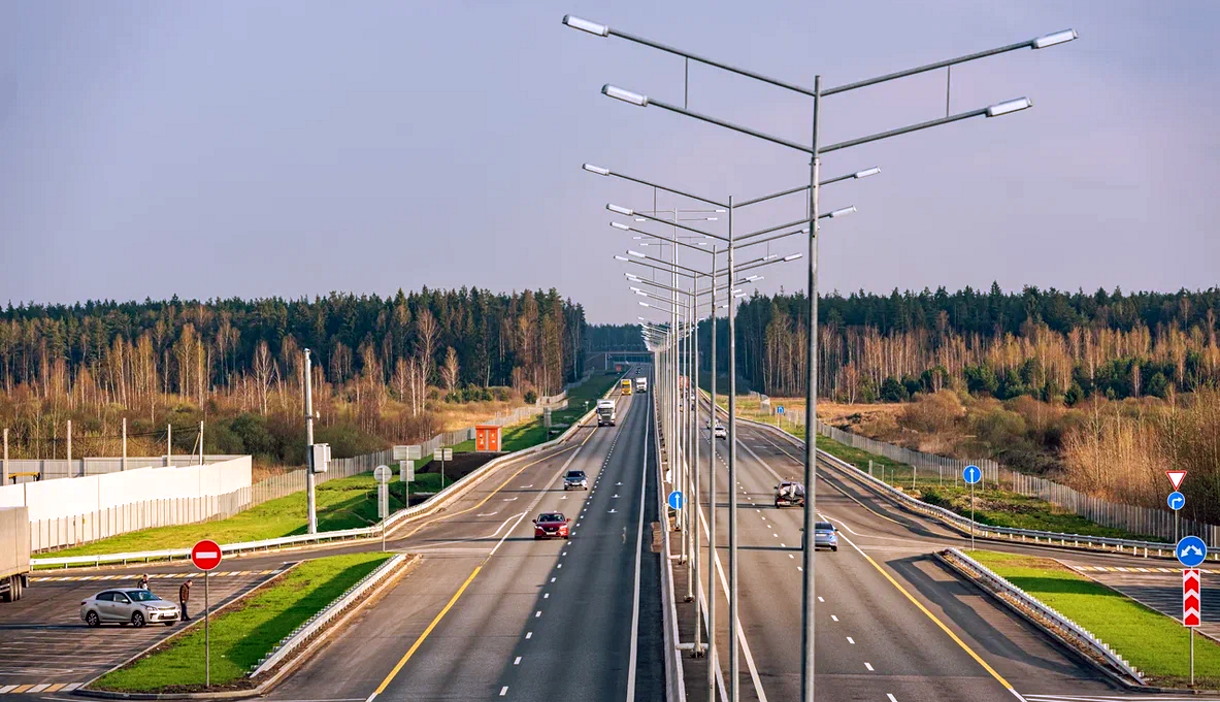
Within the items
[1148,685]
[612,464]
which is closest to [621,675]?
[1148,685]

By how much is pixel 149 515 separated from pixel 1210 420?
58.4 meters

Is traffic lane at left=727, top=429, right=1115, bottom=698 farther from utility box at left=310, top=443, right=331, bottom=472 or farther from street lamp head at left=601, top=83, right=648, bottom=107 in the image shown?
utility box at left=310, top=443, right=331, bottom=472

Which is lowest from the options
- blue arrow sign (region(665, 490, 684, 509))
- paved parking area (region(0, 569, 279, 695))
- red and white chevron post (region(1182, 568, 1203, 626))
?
paved parking area (region(0, 569, 279, 695))

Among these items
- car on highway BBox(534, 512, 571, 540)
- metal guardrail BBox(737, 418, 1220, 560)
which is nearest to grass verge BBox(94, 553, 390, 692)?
car on highway BBox(534, 512, 571, 540)

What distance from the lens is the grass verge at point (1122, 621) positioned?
37.2 metres

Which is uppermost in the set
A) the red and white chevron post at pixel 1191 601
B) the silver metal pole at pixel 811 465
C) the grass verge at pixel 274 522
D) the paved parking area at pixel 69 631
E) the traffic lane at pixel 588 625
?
the silver metal pole at pixel 811 465

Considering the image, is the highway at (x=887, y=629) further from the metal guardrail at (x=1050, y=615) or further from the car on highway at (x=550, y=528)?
the car on highway at (x=550, y=528)

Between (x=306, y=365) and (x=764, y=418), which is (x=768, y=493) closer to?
(x=306, y=365)

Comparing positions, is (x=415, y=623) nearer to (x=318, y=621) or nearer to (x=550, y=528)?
(x=318, y=621)

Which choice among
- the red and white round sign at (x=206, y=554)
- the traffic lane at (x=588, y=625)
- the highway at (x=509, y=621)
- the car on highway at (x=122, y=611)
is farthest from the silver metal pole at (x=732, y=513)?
the car on highway at (x=122, y=611)

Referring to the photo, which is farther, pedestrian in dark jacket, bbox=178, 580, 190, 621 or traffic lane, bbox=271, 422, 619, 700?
pedestrian in dark jacket, bbox=178, 580, 190, 621

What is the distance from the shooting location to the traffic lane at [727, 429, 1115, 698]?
36062mm

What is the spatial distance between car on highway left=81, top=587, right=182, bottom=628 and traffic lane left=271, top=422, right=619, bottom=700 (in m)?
6.56

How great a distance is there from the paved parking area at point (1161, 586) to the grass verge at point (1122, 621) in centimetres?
69
